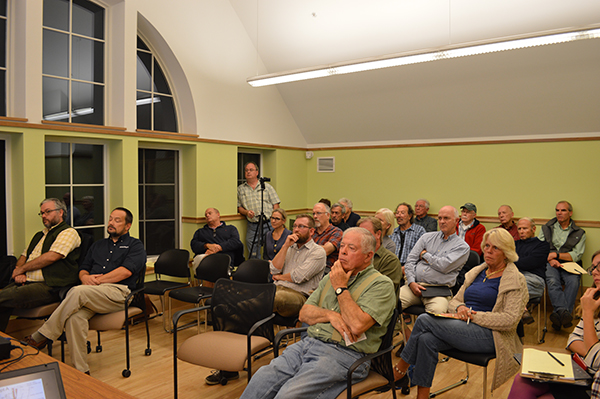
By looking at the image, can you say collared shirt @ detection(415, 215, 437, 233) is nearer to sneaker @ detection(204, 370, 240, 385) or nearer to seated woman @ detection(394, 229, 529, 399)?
seated woman @ detection(394, 229, 529, 399)

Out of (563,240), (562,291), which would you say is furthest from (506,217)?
(562,291)

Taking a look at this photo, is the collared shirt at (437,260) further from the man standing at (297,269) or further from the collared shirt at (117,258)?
the collared shirt at (117,258)

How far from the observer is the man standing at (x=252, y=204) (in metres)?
6.28

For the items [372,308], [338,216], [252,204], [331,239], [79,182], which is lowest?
[372,308]

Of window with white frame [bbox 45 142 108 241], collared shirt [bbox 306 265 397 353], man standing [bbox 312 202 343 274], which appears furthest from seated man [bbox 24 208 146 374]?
collared shirt [bbox 306 265 397 353]

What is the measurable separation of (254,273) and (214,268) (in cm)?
71

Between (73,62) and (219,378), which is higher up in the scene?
(73,62)

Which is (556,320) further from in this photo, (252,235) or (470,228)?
(252,235)

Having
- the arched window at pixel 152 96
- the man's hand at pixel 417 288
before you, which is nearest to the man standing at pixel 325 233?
the man's hand at pixel 417 288

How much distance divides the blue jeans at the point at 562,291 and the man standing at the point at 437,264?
1786 mm

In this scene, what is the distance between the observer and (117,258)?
13.1 ft

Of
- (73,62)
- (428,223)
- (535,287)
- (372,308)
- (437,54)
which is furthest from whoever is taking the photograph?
(428,223)

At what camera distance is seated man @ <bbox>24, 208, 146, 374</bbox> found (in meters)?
3.52

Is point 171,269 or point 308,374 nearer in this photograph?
point 308,374
